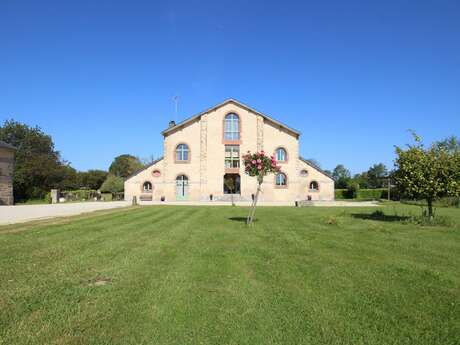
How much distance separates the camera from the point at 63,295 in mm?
4758

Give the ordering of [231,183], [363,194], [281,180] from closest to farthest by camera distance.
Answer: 1. [281,180]
2. [231,183]
3. [363,194]

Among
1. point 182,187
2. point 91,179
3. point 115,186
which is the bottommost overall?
point 182,187

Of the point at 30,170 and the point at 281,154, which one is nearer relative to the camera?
the point at 281,154

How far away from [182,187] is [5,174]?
56.3ft

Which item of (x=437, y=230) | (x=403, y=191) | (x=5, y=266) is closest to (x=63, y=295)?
(x=5, y=266)

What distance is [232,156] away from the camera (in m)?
41.2

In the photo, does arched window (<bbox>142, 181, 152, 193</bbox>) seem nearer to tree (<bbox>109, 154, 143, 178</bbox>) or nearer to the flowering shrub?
the flowering shrub

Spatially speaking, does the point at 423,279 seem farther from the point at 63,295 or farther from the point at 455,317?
the point at 63,295

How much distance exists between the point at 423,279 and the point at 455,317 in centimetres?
163

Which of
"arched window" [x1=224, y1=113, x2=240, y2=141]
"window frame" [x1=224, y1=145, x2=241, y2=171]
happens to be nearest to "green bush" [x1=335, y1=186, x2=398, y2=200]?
"window frame" [x1=224, y1=145, x2=241, y2=171]

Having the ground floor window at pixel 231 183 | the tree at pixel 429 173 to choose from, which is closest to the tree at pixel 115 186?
the ground floor window at pixel 231 183

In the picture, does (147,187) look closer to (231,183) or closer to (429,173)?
(231,183)

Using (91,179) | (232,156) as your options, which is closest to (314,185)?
(232,156)

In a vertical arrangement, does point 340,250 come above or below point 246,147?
below
